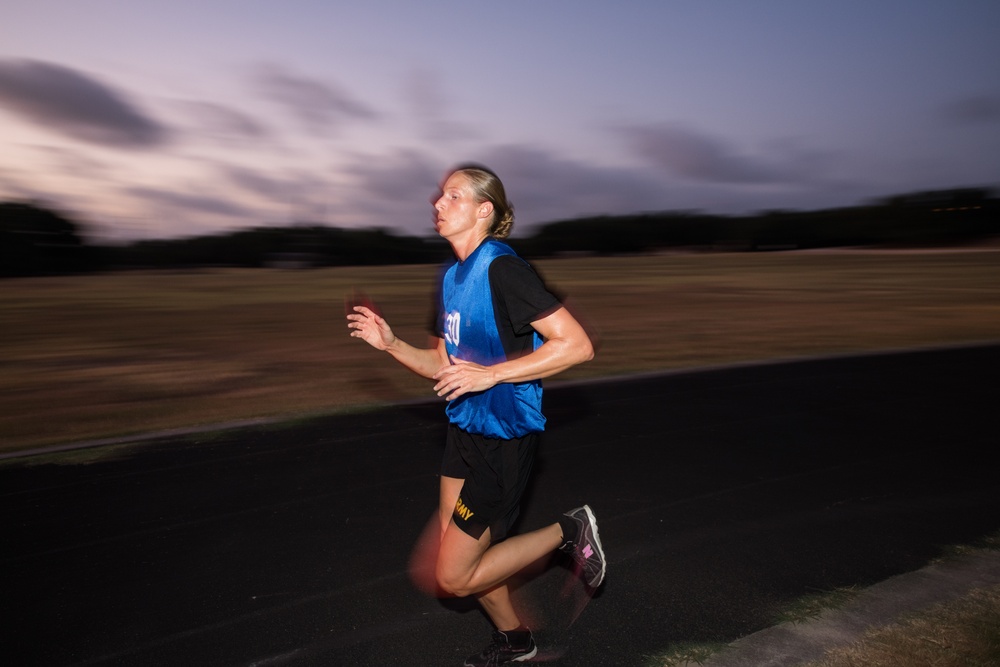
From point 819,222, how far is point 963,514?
50731 mm

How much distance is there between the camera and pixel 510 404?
288 centimetres

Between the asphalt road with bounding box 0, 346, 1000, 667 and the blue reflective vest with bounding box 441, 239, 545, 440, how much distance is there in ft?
3.49

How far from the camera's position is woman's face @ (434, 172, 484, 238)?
9.55 feet

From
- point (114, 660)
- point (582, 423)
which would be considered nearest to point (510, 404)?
point (114, 660)

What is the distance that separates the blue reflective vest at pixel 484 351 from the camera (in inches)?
112

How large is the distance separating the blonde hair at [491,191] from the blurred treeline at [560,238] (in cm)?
2928

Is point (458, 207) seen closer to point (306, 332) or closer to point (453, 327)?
point (453, 327)

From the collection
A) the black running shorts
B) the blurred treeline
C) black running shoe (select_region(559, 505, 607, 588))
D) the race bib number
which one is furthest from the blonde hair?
the blurred treeline

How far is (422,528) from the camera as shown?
4.68 metres

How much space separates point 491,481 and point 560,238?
168ft

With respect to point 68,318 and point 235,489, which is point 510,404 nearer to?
point 235,489

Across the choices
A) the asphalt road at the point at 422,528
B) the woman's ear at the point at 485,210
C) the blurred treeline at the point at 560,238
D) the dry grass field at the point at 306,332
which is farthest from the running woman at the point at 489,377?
the blurred treeline at the point at 560,238

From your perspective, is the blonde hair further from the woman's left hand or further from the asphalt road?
the asphalt road

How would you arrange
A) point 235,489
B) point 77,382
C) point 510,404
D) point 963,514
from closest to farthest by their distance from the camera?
1. point 510,404
2. point 963,514
3. point 235,489
4. point 77,382
